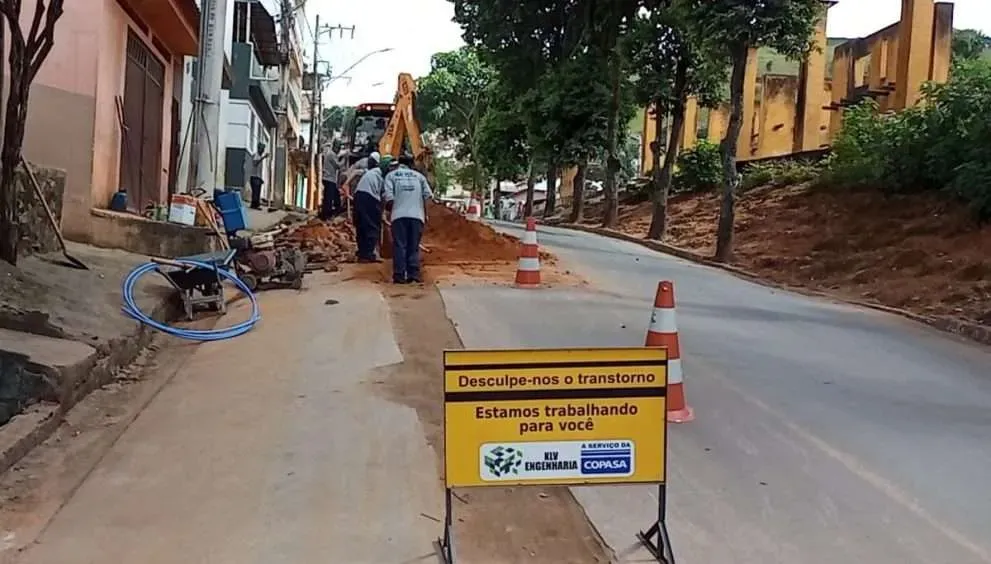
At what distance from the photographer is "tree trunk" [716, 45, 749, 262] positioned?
61.9ft

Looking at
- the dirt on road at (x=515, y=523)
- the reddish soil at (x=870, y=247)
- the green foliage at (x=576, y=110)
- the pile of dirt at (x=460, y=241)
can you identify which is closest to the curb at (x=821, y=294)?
the reddish soil at (x=870, y=247)

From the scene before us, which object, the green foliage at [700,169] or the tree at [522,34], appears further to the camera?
the tree at [522,34]

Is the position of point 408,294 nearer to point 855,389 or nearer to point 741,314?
point 741,314

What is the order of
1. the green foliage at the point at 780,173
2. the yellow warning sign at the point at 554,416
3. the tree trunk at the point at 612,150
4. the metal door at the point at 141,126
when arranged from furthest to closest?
1. the tree trunk at the point at 612,150
2. the green foliage at the point at 780,173
3. the metal door at the point at 141,126
4. the yellow warning sign at the point at 554,416

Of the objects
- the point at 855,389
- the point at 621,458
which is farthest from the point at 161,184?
the point at 621,458

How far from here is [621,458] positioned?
14.5 ft

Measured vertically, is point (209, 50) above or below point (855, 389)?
above

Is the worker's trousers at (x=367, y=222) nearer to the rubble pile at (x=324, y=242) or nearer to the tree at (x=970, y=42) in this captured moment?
the rubble pile at (x=324, y=242)

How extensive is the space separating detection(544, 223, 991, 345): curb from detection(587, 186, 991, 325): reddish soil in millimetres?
318

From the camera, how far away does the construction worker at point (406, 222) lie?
12.4 meters

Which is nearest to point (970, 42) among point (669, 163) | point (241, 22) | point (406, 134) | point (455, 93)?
point (455, 93)

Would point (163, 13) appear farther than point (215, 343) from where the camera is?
Yes

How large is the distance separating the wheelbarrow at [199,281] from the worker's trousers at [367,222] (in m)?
3.48

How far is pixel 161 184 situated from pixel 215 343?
990cm
